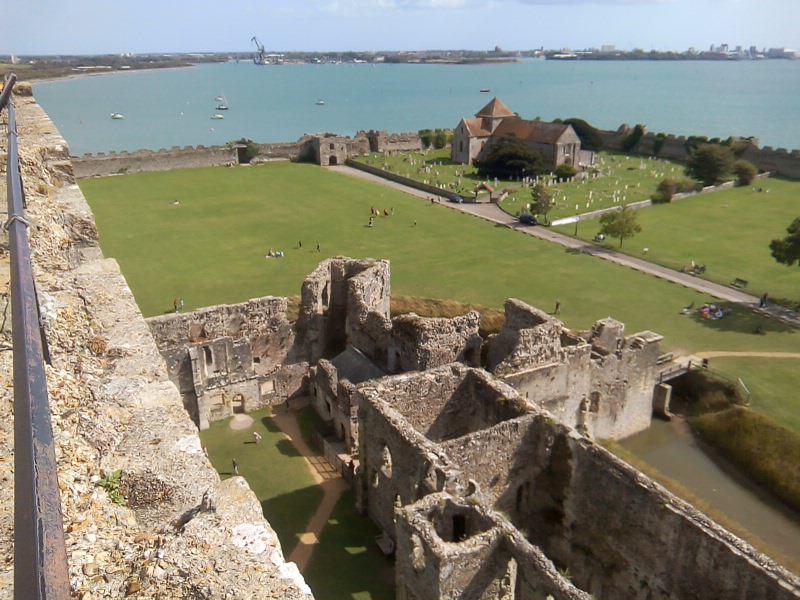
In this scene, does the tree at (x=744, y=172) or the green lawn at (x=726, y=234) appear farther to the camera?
the tree at (x=744, y=172)

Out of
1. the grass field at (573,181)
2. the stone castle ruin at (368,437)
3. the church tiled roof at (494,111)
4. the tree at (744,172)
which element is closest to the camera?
the stone castle ruin at (368,437)

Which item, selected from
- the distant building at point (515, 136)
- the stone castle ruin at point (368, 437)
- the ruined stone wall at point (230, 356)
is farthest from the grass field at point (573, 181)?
the ruined stone wall at point (230, 356)

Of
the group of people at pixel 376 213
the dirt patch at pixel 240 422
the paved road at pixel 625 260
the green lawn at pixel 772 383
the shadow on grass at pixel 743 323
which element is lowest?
the dirt patch at pixel 240 422

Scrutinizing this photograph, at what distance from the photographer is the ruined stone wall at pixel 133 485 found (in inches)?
155

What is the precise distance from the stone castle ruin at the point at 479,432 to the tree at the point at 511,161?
45.2 m

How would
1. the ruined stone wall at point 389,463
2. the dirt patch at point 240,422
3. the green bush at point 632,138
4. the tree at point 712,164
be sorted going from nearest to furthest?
the ruined stone wall at point 389,463
the dirt patch at point 240,422
the tree at point 712,164
the green bush at point 632,138

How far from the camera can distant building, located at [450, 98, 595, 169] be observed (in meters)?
75.0

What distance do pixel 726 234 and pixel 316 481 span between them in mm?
41637

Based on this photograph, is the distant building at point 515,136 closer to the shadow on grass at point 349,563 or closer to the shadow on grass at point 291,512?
the shadow on grass at point 291,512

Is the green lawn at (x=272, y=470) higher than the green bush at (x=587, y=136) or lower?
lower

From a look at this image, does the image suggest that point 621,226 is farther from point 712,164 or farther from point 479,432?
point 479,432

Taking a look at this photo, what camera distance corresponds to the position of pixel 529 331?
21.4 meters

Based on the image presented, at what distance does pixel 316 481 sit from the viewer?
22062 millimetres

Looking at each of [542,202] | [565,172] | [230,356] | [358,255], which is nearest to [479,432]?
[230,356]
